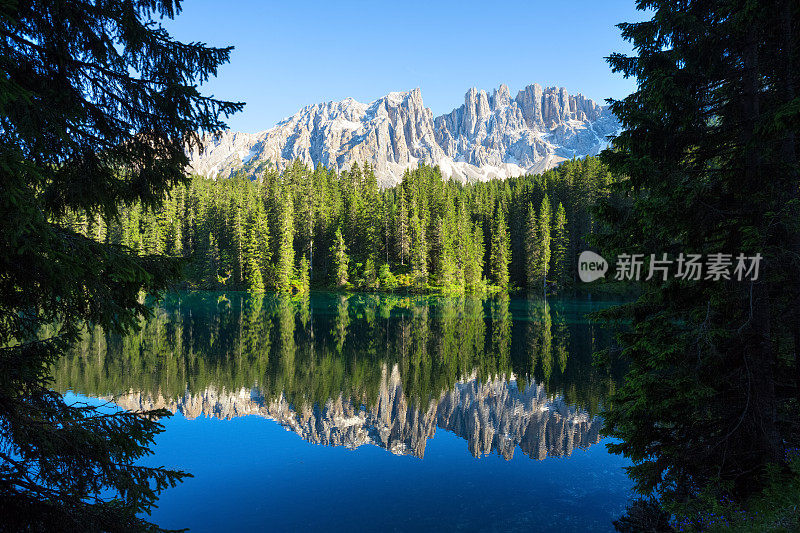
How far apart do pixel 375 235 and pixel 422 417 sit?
54331 millimetres

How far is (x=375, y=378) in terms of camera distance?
63.5 ft

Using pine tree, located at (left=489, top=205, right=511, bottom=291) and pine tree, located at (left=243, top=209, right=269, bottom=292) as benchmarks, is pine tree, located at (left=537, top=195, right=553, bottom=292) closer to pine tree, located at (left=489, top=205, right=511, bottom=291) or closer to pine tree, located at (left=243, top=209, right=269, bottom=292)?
pine tree, located at (left=489, top=205, right=511, bottom=291)

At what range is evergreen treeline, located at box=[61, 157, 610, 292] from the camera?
65.7 meters

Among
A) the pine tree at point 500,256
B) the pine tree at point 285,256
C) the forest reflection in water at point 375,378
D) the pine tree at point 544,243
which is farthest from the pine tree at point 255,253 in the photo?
the pine tree at point 544,243

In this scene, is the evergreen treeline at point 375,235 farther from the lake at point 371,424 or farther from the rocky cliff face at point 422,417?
the rocky cliff face at point 422,417

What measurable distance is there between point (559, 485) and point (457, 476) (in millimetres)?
2478

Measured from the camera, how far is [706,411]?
25.0 feet

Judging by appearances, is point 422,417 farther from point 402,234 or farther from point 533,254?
point 533,254

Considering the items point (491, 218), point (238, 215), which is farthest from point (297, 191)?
point (491, 218)

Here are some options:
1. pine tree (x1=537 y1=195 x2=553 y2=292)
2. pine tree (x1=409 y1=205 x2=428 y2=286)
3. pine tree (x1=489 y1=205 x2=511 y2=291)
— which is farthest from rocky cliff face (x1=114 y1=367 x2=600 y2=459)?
pine tree (x1=489 y1=205 x2=511 y2=291)

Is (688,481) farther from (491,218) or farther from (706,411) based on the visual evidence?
(491,218)

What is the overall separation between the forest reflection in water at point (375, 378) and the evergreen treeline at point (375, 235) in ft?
102

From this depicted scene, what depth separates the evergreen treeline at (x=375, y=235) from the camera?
65688 mm

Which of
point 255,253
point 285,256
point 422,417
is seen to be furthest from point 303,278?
point 422,417
